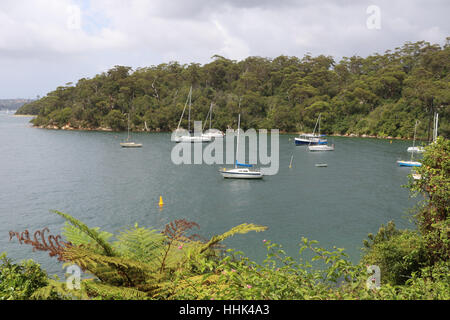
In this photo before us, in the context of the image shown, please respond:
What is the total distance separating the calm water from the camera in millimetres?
16609

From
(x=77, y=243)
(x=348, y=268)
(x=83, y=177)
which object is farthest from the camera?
(x=83, y=177)

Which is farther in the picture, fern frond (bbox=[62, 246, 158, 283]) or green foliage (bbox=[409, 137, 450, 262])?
green foliage (bbox=[409, 137, 450, 262])

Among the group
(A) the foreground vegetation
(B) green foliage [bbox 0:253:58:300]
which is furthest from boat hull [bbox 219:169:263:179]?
(B) green foliage [bbox 0:253:58:300]

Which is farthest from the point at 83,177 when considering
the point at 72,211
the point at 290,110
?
the point at 290,110

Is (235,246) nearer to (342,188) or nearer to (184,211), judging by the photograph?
(184,211)

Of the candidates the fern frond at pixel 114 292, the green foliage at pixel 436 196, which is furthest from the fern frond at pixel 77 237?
the green foliage at pixel 436 196

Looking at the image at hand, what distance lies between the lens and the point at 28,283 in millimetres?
4328

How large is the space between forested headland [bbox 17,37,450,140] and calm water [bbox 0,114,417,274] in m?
27.0

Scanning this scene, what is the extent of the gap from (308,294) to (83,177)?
27.5 meters

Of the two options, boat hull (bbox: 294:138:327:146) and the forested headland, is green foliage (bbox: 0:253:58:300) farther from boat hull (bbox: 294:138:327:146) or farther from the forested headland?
the forested headland

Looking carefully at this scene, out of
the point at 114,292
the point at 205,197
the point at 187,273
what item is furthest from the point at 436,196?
the point at 205,197

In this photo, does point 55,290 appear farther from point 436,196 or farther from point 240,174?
point 240,174

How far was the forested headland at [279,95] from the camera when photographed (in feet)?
201
